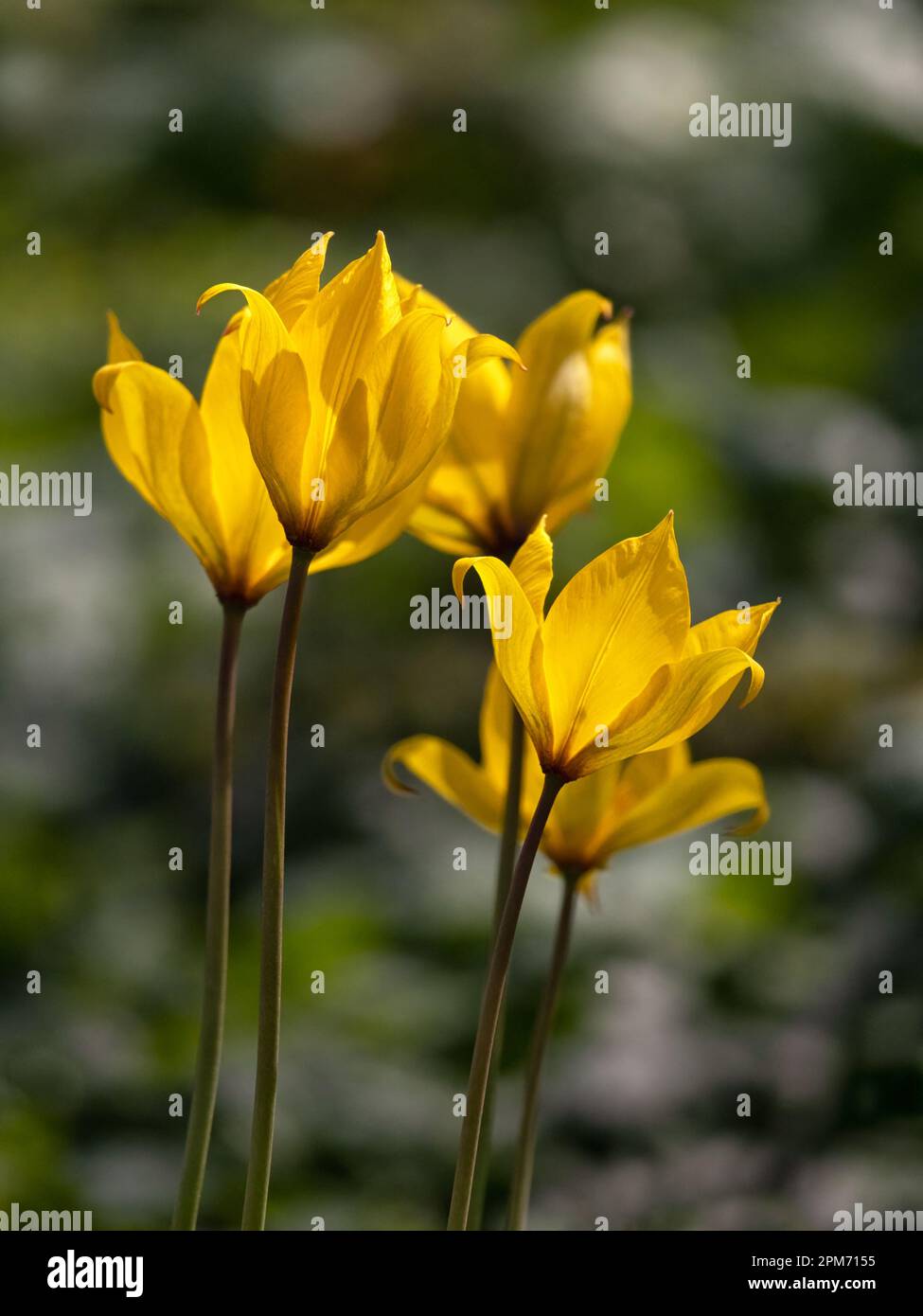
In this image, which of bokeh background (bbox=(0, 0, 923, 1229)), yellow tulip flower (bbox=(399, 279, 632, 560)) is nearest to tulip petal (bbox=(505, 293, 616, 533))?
yellow tulip flower (bbox=(399, 279, 632, 560))

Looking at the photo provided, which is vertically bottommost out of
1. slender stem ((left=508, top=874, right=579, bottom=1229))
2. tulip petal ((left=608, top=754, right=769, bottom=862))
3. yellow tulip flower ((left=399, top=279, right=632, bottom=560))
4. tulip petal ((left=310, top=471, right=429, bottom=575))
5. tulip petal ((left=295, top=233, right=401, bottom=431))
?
slender stem ((left=508, top=874, right=579, bottom=1229))

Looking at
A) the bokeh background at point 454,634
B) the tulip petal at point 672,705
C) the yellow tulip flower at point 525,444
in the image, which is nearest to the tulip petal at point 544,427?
the yellow tulip flower at point 525,444

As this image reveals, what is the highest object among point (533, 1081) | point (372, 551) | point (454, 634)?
point (454, 634)

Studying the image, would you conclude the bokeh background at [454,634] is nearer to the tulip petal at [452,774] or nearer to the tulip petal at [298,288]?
the tulip petal at [452,774]

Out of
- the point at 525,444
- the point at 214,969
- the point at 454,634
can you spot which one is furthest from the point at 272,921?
the point at 454,634

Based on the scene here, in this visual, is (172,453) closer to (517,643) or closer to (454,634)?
(517,643)

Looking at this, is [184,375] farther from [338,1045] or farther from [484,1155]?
[484,1155]

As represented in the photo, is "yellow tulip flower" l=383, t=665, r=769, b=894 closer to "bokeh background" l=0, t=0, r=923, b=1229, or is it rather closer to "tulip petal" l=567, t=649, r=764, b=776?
"tulip petal" l=567, t=649, r=764, b=776
